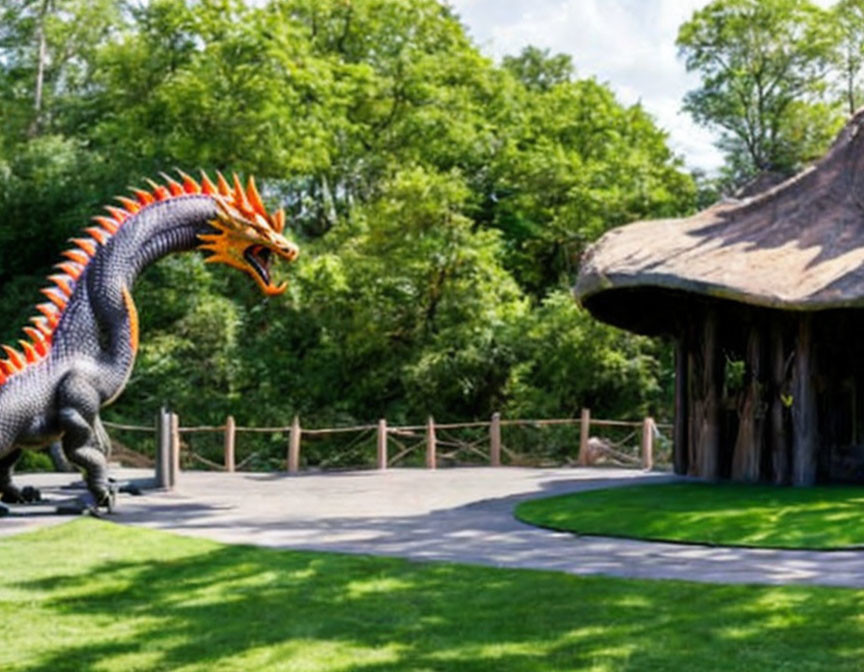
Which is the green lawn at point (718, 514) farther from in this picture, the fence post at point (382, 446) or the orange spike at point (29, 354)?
the fence post at point (382, 446)

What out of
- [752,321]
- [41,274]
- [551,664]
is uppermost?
[41,274]

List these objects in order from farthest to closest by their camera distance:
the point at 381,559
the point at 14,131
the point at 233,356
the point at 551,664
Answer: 1. the point at 14,131
2. the point at 233,356
3. the point at 381,559
4. the point at 551,664

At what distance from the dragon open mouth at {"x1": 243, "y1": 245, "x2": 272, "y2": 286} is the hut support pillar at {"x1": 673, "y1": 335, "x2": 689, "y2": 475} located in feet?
19.3

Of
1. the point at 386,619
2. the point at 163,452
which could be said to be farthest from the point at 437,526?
the point at 163,452

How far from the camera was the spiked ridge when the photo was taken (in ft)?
34.2

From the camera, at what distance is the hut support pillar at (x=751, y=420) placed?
1329 cm

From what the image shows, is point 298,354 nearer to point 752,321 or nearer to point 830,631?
point 752,321

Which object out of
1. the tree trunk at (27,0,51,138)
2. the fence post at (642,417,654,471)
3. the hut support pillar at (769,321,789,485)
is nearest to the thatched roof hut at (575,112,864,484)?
the hut support pillar at (769,321,789,485)

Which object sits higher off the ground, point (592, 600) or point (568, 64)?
point (568, 64)

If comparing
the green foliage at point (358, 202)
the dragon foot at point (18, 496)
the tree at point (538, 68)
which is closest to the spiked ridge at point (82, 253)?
the dragon foot at point (18, 496)

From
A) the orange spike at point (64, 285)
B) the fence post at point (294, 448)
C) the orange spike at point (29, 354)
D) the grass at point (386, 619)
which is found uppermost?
the orange spike at point (64, 285)

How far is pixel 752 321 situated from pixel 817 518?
407 centimetres

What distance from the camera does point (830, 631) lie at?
5.78 m

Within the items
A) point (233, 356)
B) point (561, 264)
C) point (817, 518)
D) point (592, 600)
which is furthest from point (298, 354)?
point (592, 600)
